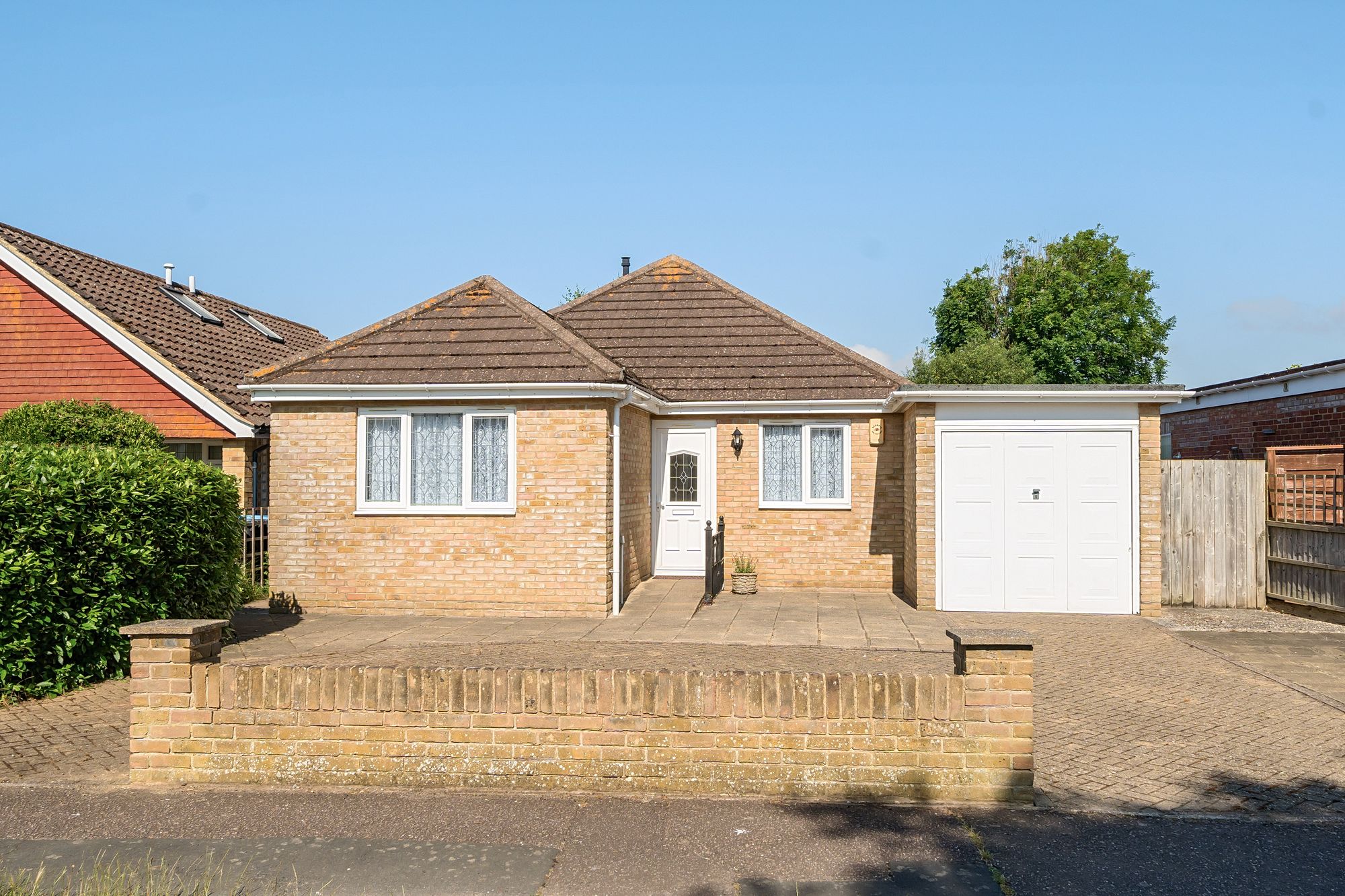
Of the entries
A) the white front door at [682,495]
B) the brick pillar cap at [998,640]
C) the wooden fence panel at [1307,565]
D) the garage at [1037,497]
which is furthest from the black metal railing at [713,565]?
the brick pillar cap at [998,640]

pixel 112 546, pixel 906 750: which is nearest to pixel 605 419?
pixel 112 546

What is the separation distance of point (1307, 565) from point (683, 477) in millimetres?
8904

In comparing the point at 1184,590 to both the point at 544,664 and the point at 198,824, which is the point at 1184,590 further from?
the point at 198,824

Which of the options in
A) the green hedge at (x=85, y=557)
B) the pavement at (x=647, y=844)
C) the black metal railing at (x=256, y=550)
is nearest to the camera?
the pavement at (x=647, y=844)

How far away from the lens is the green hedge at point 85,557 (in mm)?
8500

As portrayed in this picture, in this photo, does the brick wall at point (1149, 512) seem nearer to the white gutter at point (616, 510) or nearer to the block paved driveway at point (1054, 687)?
the block paved driveway at point (1054, 687)

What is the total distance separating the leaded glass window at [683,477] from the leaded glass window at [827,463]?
1896 mm

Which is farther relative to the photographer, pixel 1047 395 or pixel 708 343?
pixel 708 343

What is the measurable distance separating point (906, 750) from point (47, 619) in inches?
286

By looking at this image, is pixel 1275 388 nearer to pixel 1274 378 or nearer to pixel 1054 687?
pixel 1274 378

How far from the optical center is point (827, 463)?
16.0m

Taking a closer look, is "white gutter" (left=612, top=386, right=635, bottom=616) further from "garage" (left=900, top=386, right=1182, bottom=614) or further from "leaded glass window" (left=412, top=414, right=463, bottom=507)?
"garage" (left=900, top=386, right=1182, bottom=614)

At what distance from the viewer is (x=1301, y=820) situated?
5.58 m

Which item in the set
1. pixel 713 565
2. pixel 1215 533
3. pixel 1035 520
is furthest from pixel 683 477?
pixel 1215 533
